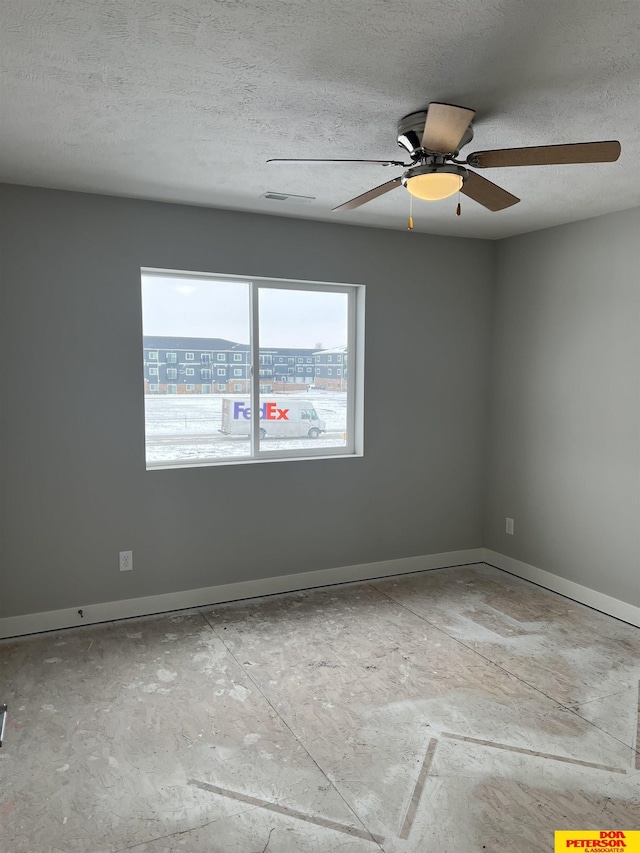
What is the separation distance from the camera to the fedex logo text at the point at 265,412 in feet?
13.2

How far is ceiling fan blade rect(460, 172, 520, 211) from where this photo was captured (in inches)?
92.2

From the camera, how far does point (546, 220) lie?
13.0ft

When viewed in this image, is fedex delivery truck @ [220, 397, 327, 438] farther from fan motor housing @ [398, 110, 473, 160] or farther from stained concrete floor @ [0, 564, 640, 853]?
fan motor housing @ [398, 110, 473, 160]

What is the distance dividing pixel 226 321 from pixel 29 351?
3.89 ft

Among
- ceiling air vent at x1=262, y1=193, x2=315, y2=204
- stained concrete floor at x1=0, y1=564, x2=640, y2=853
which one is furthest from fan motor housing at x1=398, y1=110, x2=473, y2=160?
stained concrete floor at x1=0, y1=564, x2=640, y2=853

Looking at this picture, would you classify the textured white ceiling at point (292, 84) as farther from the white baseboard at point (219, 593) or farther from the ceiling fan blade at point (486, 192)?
the white baseboard at point (219, 593)

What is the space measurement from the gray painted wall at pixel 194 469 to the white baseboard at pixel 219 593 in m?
0.05

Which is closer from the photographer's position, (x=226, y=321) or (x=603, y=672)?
(x=603, y=672)

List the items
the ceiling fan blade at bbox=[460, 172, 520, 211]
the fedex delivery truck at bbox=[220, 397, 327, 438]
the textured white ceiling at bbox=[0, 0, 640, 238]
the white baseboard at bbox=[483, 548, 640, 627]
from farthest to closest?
the fedex delivery truck at bbox=[220, 397, 327, 438] < the white baseboard at bbox=[483, 548, 640, 627] < the ceiling fan blade at bbox=[460, 172, 520, 211] < the textured white ceiling at bbox=[0, 0, 640, 238]

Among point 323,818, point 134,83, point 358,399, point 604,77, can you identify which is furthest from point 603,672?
point 134,83

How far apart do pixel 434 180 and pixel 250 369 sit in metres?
2.06

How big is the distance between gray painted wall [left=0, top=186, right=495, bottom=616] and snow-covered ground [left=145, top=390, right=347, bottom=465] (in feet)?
0.50

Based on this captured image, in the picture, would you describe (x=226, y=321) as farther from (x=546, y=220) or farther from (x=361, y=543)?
(x=546, y=220)

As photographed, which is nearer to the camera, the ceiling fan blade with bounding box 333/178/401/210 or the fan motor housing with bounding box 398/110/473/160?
the fan motor housing with bounding box 398/110/473/160
